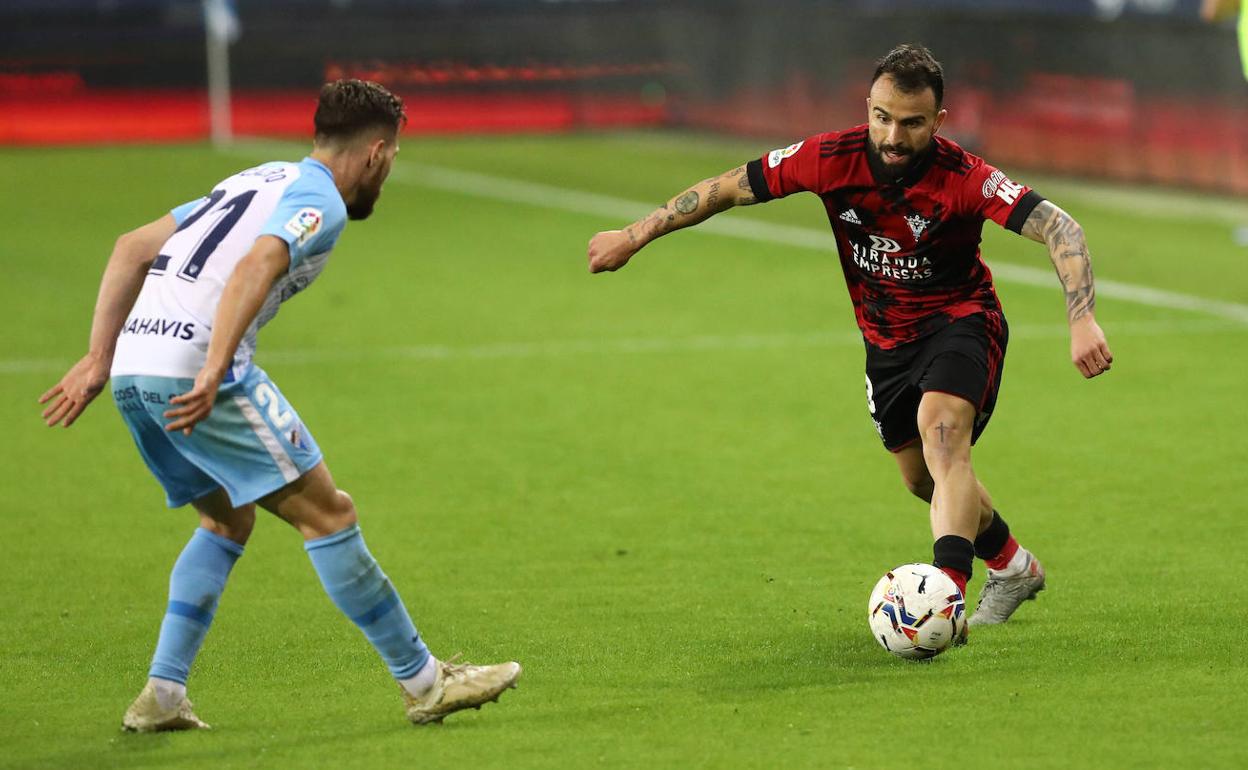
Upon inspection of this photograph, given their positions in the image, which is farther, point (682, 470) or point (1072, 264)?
point (682, 470)

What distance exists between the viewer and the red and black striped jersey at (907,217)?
20.4 ft

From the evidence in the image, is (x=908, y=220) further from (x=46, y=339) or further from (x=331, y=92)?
(x=46, y=339)

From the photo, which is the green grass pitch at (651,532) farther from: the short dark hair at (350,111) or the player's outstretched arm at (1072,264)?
the short dark hair at (350,111)

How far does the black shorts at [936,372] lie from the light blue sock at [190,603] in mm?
2287

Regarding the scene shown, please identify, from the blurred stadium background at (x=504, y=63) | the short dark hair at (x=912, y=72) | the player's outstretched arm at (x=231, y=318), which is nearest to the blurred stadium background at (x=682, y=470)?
the blurred stadium background at (x=504, y=63)

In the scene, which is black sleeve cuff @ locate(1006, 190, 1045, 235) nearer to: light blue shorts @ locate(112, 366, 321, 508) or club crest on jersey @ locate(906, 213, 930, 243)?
club crest on jersey @ locate(906, 213, 930, 243)

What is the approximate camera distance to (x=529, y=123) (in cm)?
2772

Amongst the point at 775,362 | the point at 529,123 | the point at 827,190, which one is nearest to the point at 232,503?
the point at 827,190

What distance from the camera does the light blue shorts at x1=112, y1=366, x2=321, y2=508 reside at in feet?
17.0

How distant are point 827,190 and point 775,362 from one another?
18.2 feet

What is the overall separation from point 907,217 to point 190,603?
254 centimetres

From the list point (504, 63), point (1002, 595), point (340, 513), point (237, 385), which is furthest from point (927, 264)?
point (504, 63)

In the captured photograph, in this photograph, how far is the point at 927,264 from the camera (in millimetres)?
6395

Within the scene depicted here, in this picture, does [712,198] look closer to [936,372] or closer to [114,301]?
[936,372]
